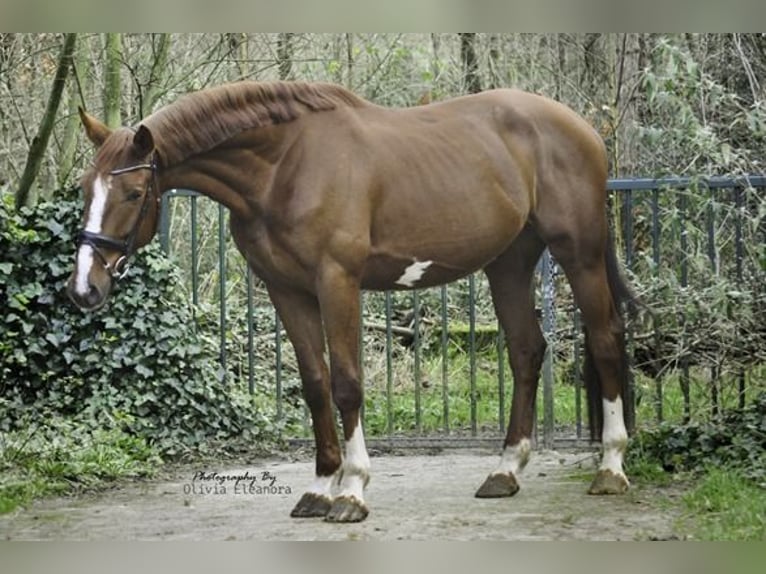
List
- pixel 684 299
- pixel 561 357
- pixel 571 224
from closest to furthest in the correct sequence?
1. pixel 571 224
2. pixel 684 299
3. pixel 561 357

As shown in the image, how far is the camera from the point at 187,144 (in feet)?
16.2

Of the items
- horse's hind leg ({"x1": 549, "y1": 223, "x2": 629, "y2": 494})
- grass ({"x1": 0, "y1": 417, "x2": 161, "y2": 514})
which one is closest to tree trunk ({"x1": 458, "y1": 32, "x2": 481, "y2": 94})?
horse's hind leg ({"x1": 549, "y1": 223, "x2": 629, "y2": 494})

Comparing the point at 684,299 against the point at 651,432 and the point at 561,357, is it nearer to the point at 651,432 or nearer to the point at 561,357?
the point at 651,432

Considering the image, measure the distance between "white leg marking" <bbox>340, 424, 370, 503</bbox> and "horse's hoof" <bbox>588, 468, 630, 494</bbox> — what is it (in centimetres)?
116

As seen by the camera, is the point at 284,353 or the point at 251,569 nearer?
the point at 251,569

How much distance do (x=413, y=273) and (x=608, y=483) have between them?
130 centimetres

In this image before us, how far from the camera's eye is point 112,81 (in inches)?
281

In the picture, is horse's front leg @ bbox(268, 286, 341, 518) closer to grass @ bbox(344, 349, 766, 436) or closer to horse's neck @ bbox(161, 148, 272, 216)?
horse's neck @ bbox(161, 148, 272, 216)

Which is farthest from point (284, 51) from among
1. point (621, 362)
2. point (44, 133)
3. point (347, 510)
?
point (347, 510)

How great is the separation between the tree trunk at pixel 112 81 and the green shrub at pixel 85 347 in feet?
2.74

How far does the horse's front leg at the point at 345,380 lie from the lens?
4891 millimetres

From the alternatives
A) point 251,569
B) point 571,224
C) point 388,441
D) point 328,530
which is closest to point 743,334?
point 571,224

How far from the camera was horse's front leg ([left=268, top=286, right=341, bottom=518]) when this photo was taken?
201 inches

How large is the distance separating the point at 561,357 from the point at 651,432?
1.43 metres
